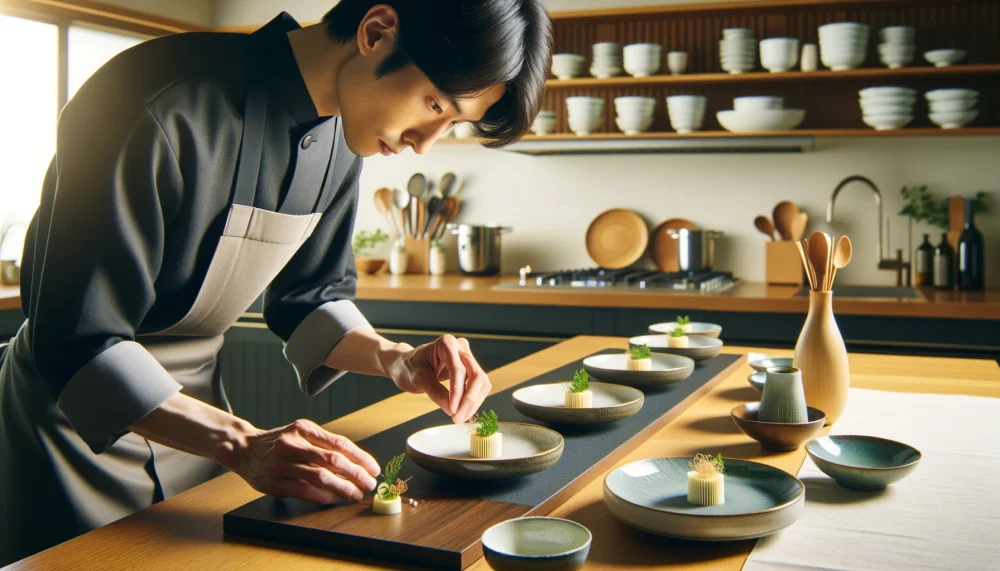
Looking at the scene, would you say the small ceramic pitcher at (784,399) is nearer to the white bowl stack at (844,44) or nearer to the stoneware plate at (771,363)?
the stoneware plate at (771,363)

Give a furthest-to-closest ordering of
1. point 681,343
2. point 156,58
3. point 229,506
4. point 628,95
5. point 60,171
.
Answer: point 628,95 < point 681,343 < point 156,58 < point 60,171 < point 229,506

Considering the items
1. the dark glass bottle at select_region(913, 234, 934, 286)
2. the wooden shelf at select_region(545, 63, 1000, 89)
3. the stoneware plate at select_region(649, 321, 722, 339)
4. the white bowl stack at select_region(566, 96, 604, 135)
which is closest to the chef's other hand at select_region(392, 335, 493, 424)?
the stoneware plate at select_region(649, 321, 722, 339)

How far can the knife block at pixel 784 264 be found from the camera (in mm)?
3488

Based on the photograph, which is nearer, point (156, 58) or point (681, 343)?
point (156, 58)

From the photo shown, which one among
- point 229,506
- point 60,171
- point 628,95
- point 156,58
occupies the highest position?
point 628,95

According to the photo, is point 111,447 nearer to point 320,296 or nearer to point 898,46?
point 320,296

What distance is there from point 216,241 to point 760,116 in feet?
8.07

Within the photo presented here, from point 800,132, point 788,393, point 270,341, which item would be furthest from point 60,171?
point 800,132

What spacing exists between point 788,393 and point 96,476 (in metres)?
1.05

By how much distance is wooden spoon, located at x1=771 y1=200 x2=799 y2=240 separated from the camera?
142 inches

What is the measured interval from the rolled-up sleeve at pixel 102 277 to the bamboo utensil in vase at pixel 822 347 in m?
0.93

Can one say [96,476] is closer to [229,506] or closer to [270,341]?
[229,506]

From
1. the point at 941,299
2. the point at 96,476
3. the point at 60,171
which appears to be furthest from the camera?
the point at 941,299

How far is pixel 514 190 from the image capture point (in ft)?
13.2
